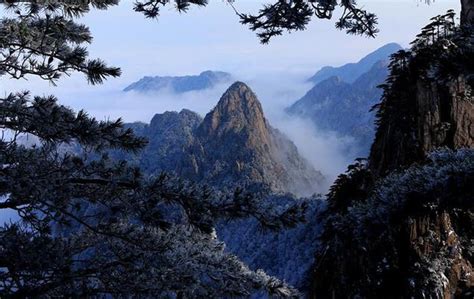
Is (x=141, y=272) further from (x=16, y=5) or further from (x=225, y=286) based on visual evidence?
(x=16, y=5)

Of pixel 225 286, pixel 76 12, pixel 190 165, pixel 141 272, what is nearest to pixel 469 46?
pixel 225 286

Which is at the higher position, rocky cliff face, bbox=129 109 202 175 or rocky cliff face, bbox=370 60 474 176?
rocky cliff face, bbox=129 109 202 175

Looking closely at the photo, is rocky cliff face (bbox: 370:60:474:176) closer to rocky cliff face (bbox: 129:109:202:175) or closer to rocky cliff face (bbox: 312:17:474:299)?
rocky cliff face (bbox: 312:17:474:299)

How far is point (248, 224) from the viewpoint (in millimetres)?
92188

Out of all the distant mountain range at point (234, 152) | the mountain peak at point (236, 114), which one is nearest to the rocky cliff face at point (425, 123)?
the distant mountain range at point (234, 152)

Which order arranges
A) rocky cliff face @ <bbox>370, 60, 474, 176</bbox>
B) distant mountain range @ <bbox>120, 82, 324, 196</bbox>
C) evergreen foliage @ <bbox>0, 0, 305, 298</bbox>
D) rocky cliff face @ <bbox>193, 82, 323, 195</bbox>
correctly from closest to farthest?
evergreen foliage @ <bbox>0, 0, 305, 298</bbox> → rocky cliff face @ <bbox>370, 60, 474, 176</bbox> → distant mountain range @ <bbox>120, 82, 324, 196</bbox> → rocky cliff face @ <bbox>193, 82, 323, 195</bbox>

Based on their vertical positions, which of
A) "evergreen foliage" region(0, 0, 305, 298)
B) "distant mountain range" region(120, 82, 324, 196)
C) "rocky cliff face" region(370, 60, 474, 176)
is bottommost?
"evergreen foliage" region(0, 0, 305, 298)

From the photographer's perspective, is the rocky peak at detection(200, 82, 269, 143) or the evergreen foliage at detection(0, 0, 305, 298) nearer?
the evergreen foliage at detection(0, 0, 305, 298)

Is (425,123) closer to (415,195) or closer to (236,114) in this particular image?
(415,195)

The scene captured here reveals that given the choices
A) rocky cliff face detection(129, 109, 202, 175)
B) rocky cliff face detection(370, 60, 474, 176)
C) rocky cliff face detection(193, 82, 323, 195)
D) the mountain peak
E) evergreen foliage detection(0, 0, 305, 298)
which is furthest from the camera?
rocky cliff face detection(129, 109, 202, 175)

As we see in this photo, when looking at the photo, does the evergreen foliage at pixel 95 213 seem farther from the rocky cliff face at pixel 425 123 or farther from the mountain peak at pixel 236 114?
the mountain peak at pixel 236 114

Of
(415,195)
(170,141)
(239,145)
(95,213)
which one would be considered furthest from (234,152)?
(415,195)

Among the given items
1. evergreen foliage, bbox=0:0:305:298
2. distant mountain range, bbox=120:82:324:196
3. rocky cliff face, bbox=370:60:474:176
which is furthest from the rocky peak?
evergreen foliage, bbox=0:0:305:298

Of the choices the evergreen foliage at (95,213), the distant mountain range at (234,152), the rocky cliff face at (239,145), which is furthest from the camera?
the rocky cliff face at (239,145)
